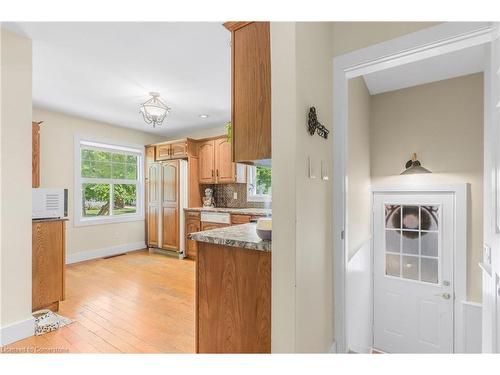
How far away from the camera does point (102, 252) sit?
4.67 meters

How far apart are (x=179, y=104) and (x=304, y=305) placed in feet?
10.9

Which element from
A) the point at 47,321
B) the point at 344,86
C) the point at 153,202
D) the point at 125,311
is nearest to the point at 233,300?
the point at 344,86

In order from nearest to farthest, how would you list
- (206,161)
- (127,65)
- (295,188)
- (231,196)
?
1. (295,188)
2. (127,65)
3. (206,161)
4. (231,196)

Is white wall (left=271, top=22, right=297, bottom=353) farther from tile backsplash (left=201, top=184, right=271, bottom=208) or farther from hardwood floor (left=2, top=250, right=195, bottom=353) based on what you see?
tile backsplash (left=201, top=184, right=271, bottom=208)

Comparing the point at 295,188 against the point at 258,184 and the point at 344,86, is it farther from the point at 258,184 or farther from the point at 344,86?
the point at 258,184

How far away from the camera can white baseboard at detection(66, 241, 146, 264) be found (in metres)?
4.29

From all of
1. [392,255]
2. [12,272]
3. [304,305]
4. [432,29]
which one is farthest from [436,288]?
[12,272]

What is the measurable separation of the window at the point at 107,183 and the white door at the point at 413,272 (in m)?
4.39

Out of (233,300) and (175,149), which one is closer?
(233,300)

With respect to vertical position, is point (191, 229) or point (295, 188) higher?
point (295, 188)

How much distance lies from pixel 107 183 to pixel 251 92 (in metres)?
4.34
